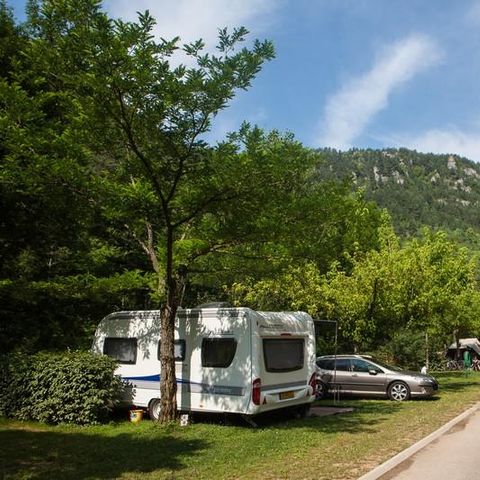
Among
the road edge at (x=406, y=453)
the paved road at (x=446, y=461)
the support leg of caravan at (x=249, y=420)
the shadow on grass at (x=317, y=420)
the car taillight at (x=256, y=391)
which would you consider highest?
the car taillight at (x=256, y=391)

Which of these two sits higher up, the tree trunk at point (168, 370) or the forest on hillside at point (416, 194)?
the forest on hillside at point (416, 194)

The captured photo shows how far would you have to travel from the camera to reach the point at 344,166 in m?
166

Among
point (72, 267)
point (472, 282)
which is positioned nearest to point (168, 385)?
point (72, 267)

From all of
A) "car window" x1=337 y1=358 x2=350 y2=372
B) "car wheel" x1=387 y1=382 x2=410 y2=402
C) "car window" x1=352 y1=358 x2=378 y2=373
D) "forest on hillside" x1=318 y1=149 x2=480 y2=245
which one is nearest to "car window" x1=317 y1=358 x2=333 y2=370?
"car window" x1=337 y1=358 x2=350 y2=372

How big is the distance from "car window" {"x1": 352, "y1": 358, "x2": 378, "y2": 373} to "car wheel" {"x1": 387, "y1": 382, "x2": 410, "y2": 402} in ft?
2.73

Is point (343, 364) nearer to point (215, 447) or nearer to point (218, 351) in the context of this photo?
point (218, 351)

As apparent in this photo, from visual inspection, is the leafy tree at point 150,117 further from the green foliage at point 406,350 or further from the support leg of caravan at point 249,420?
the green foliage at point 406,350

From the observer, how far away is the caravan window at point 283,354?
11.9m

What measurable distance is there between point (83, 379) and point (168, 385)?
6.25 ft

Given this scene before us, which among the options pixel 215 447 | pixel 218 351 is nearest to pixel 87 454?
pixel 215 447

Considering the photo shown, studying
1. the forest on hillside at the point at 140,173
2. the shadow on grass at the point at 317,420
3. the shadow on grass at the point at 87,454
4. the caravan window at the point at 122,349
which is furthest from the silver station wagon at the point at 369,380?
the shadow on grass at the point at 87,454

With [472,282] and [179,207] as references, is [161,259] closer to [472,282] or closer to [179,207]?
[179,207]

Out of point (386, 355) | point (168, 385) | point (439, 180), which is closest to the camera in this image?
point (168, 385)

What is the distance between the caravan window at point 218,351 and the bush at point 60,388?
221 cm
